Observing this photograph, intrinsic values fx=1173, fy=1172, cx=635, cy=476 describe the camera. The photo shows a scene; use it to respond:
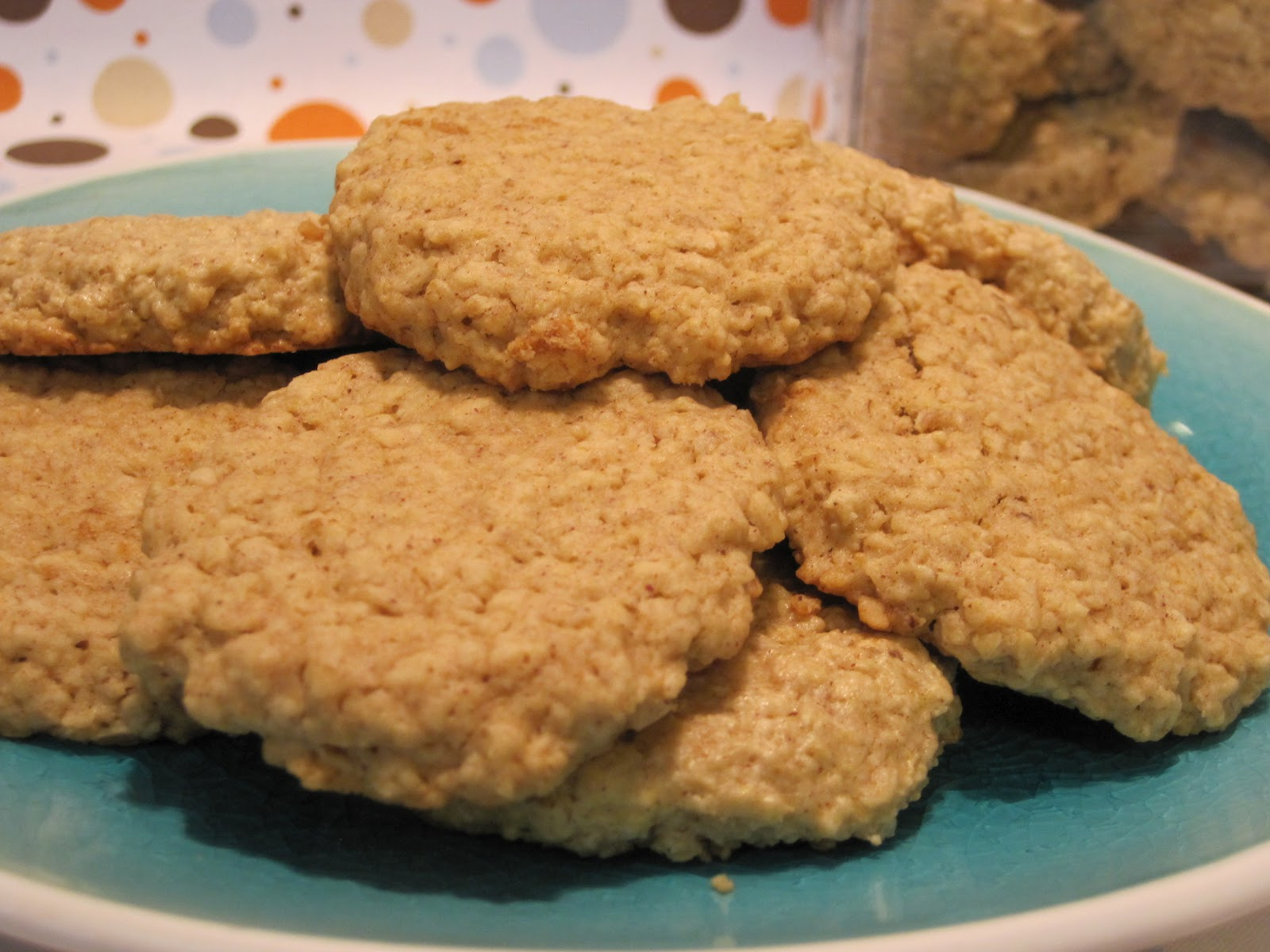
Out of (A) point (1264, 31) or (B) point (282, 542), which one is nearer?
(B) point (282, 542)

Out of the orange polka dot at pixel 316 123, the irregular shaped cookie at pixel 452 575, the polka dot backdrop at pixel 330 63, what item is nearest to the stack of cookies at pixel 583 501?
the irregular shaped cookie at pixel 452 575

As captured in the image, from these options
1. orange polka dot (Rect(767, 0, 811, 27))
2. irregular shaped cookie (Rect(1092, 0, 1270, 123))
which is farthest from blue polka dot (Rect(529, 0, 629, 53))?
irregular shaped cookie (Rect(1092, 0, 1270, 123))

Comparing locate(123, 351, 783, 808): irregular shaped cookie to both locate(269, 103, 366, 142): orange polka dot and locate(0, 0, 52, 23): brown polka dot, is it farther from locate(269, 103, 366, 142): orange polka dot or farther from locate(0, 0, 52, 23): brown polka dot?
locate(0, 0, 52, 23): brown polka dot

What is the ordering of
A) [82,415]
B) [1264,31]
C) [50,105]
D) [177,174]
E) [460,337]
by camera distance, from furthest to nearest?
[50,105] → [1264,31] → [177,174] → [82,415] → [460,337]

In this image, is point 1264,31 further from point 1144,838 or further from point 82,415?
point 82,415

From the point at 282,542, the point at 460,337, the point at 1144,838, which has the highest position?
the point at 460,337

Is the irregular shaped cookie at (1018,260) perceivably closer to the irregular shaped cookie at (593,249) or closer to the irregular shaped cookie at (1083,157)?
the irregular shaped cookie at (593,249)

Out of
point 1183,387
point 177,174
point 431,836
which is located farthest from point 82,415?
point 1183,387

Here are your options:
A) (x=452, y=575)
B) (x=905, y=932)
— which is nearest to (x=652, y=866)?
(x=905, y=932)
